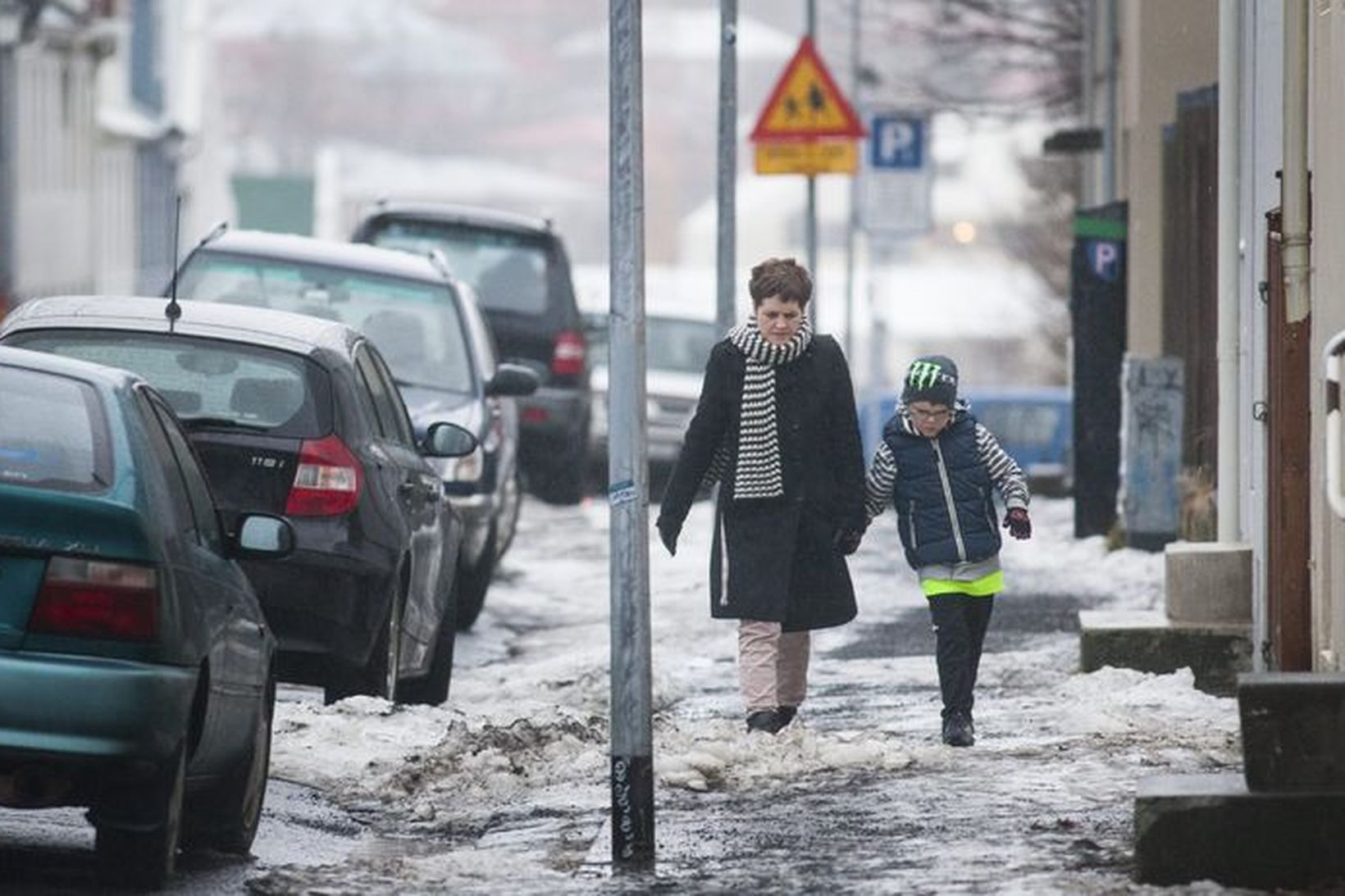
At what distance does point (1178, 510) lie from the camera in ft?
65.4

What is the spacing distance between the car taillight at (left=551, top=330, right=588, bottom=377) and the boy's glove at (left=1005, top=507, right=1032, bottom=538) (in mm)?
13580

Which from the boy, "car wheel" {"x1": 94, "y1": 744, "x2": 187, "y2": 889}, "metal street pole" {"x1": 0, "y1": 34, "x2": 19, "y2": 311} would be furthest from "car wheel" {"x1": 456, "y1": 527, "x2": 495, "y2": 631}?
"metal street pole" {"x1": 0, "y1": 34, "x2": 19, "y2": 311}

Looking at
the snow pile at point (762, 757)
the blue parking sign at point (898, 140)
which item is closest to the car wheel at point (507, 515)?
the snow pile at point (762, 757)

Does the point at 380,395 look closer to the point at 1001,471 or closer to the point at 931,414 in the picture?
the point at 931,414

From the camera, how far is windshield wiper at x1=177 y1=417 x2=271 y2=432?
42.0 ft

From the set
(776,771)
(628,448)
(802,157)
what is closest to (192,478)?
(628,448)

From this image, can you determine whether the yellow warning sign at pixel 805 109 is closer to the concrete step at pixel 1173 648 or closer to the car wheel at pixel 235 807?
the concrete step at pixel 1173 648

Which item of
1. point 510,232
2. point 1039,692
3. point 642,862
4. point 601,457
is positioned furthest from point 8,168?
point 642,862

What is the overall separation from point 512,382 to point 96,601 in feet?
30.7

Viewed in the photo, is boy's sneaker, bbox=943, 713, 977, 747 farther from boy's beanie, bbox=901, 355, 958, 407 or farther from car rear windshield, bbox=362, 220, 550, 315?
car rear windshield, bbox=362, 220, 550, 315

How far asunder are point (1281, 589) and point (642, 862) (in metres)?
3.73

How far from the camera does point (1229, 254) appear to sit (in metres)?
14.6

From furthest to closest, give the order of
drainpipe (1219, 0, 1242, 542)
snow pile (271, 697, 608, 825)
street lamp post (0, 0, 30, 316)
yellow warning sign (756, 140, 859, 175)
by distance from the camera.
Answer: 1. street lamp post (0, 0, 30, 316)
2. yellow warning sign (756, 140, 859, 175)
3. drainpipe (1219, 0, 1242, 542)
4. snow pile (271, 697, 608, 825)

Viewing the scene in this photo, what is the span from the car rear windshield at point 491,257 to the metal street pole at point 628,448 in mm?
15512
